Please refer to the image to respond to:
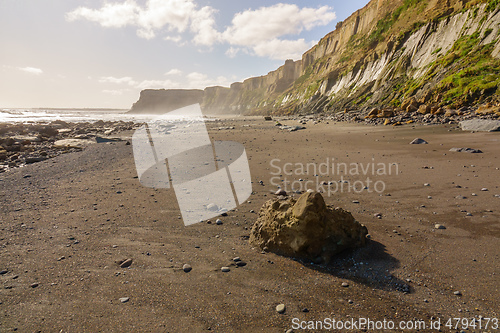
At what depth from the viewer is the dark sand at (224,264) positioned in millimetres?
2705

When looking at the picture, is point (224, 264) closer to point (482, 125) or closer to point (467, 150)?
point (467, 150)

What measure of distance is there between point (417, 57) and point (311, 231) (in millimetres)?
42170

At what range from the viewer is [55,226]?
16.3 feet

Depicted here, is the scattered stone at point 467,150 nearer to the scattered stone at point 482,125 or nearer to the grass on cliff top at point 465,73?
the scattered stone at point 482,125

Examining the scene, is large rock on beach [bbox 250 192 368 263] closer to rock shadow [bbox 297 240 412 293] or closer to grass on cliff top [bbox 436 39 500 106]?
rock shadow [bbox 297 240 412 293]

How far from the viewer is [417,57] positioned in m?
35.4

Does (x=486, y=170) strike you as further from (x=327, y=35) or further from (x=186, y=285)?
(x=327, y=35)

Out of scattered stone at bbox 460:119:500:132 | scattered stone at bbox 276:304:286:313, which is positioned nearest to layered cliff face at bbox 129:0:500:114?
scattered stone at bbox 460:119:500:132

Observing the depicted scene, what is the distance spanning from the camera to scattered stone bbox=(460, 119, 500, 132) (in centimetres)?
1326

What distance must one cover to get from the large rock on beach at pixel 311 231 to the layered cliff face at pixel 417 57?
74.8ft

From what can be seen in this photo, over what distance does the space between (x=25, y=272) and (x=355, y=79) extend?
190 feet

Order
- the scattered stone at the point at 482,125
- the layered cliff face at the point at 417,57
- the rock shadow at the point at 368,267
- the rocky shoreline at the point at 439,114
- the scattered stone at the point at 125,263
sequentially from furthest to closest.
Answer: the layered cliff face at the point at 417,57 < the rocky shoreline at the point at 439,114 < the scattered stone at the point at 482,125 < the scattered stone at the point at 125,263 < the rock shadow at the point at 368,267

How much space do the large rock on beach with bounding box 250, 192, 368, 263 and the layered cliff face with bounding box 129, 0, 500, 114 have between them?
2278cm

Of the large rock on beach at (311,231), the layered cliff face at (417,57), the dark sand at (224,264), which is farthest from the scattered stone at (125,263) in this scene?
the layered cliff face at (417,57)
